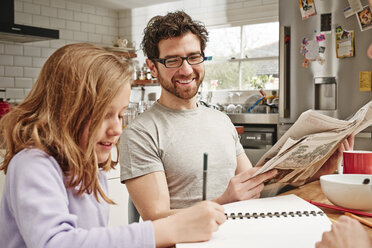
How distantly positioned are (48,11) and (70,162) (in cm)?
481

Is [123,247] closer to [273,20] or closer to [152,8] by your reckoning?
[273,20]

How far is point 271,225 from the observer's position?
3.10 feet

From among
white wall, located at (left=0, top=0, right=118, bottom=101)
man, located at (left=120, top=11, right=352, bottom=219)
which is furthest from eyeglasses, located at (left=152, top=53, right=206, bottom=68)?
white wall, located at (left=0, top=0, right=118, bottom=101)

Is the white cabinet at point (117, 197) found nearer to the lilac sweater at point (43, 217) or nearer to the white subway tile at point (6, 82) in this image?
the lilac sweater at point (43, 217)

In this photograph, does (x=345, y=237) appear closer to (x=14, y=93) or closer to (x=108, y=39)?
(x=14, y=93)

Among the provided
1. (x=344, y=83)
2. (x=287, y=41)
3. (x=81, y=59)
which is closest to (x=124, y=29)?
(x=287, y=41)

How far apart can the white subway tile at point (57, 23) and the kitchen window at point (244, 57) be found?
6.52 ft

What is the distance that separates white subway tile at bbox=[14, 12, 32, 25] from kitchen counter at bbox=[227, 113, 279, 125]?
2.87m

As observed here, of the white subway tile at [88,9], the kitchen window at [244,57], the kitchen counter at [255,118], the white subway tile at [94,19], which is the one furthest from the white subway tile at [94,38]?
the kitchen counter at [255,118]

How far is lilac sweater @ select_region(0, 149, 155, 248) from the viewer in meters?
0.80

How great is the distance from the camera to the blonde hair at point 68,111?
933 millimetres

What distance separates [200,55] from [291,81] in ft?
6.54

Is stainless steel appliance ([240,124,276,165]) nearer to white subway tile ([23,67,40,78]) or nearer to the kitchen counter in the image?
the kitchen counter

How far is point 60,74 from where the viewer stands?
96 centimetres
